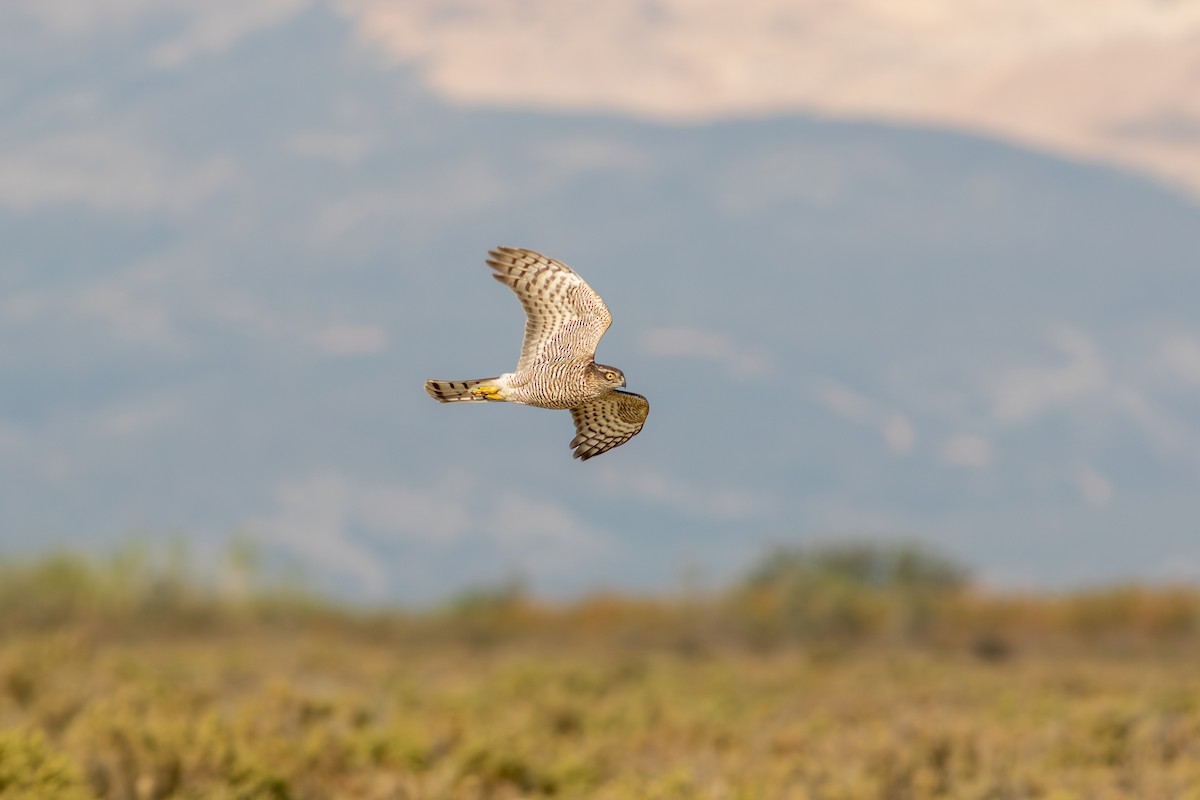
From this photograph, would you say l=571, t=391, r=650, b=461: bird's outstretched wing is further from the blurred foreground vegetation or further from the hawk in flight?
the blurred foreground vegetation

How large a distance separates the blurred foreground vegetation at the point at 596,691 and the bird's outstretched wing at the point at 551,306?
6.60m

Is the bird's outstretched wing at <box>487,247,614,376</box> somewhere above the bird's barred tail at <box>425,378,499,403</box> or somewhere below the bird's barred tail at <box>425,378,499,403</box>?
above

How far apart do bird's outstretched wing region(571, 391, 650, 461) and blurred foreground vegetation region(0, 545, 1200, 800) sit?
6.59 metres

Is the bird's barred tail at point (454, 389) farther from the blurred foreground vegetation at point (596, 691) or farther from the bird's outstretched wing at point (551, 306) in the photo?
the blurred foreground vegetation at point (596, 691)

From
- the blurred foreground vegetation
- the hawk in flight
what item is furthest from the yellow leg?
the blurred foreground vegetation

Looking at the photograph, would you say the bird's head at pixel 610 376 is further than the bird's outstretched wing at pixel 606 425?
No

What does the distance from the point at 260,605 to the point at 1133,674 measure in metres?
34.7

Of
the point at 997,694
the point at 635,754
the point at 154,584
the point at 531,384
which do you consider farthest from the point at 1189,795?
the point at 154,584

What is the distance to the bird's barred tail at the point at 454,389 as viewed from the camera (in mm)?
6441

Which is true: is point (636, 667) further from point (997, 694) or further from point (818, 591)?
point (818, 591)

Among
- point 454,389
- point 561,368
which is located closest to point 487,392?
point 454,389

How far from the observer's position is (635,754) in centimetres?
2075

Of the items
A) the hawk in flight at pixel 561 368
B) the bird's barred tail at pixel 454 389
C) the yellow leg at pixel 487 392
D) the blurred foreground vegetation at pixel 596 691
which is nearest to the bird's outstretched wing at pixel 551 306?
the hawk in flight at pixel 561 368

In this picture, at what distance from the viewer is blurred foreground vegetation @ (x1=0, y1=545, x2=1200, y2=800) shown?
15.6 metres
